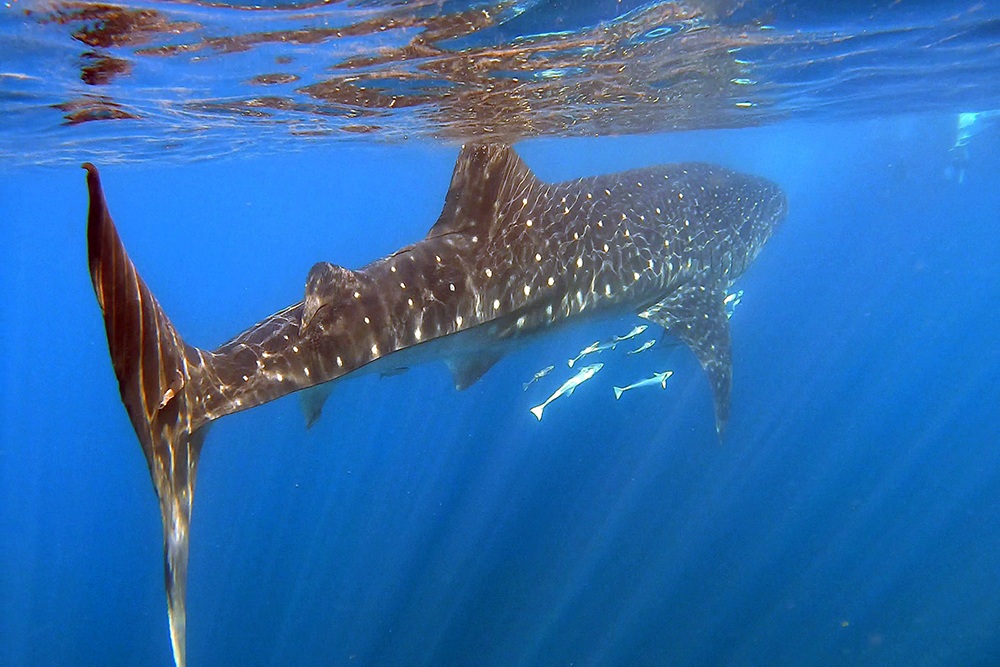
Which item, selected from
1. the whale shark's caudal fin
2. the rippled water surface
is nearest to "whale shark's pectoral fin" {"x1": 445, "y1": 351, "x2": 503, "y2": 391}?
the whale shark's caudal fin

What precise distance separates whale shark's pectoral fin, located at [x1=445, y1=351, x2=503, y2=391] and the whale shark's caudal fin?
3.31 metres

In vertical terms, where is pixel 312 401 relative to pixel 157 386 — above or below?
below

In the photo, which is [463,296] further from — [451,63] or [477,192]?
[451,63]

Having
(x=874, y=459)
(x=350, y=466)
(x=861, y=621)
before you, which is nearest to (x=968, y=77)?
(x=874, y=459)

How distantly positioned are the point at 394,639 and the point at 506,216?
8712mm

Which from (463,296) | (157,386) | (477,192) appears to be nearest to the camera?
(157,386)

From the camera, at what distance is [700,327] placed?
361 inches

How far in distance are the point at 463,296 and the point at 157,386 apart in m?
3.02

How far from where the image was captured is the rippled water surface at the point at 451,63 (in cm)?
789

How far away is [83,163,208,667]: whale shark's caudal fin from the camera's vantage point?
328 cm

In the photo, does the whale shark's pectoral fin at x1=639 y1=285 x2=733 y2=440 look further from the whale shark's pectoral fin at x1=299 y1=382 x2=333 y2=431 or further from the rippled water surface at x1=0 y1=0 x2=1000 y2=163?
the whale shark's pectoral fin at x1=299 y1=382 x2=333 y2=431

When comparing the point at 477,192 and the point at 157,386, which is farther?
the point at 477,192

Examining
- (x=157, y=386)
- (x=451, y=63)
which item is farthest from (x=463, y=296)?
(x=451, y=63)

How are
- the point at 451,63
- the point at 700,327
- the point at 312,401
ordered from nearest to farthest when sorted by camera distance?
the point at 312,401 → the point at 700,327 → the point at 451,63
